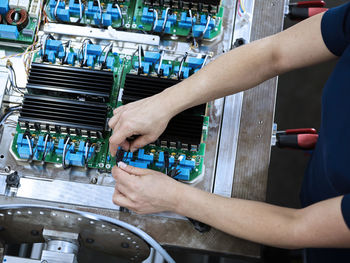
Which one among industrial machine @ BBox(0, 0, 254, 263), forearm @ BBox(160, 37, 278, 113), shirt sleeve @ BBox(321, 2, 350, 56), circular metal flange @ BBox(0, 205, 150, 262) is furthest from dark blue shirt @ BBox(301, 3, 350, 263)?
circular metal flange @ BBox(0, 205, 150, 262)

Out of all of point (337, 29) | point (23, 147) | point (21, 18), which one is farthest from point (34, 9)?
point (337, 29)

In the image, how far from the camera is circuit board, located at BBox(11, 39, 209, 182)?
160cm

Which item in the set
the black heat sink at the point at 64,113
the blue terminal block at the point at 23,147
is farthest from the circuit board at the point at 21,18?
the blue terminal block at the point at 23,147

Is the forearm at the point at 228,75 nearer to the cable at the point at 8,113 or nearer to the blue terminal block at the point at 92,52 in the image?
the blue terminal block at the point at 92,52

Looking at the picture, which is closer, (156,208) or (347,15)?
(347,15)

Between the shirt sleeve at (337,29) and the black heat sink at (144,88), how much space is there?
557 millimetres

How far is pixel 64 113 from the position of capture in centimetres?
163

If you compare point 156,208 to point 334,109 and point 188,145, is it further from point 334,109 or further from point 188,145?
point 334,109

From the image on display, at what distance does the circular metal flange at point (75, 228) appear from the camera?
4.36 feet

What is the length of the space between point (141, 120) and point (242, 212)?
488 mm

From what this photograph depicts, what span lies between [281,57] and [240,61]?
15 centimetres

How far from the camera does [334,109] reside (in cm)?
121

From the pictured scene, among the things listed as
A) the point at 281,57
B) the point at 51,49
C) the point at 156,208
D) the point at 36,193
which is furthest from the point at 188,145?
the point at 51,49

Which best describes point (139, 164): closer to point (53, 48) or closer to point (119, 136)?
point (119, 136)
